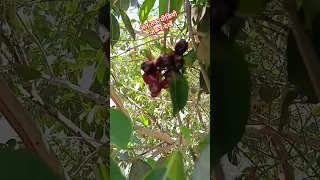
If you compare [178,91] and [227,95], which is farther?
[178,91]

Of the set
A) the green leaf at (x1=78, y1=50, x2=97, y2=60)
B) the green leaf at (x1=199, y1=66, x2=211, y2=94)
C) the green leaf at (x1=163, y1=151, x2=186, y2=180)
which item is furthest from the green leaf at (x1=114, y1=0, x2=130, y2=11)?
the green leaf at (x1=163, y1=151, x2=186, y2=180)

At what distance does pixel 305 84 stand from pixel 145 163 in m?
0.37

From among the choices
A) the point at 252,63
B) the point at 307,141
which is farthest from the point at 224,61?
the point at 307,141

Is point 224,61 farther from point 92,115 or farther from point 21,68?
point 21,68

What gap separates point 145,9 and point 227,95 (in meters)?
0.26

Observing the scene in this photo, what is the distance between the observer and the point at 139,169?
2.95 ft

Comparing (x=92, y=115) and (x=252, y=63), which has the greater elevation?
(x=252, y=63)

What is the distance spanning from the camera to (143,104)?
904 mm

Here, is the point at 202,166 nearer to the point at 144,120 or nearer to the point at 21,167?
the point at 144,120

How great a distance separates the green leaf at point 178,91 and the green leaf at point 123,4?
0.17m

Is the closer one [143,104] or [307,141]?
[307,141]

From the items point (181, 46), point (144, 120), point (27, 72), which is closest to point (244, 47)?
point (181, 46)

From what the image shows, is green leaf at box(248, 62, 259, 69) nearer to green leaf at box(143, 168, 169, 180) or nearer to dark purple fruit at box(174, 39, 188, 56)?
dark purple fruit at box(174, 39, 188, 56)

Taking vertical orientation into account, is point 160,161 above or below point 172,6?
below
